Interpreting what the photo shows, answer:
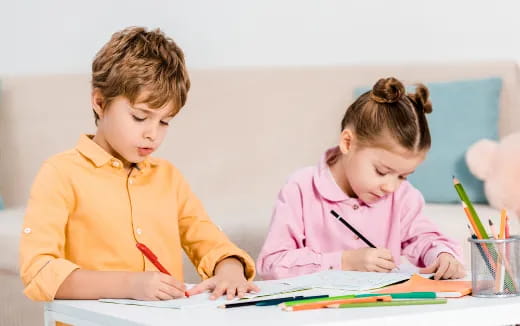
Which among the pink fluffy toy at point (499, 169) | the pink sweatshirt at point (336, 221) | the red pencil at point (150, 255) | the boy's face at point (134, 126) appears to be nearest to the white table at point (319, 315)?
the red pencil at point (150, 255)

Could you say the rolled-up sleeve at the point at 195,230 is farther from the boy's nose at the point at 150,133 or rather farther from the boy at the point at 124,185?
the boy's nose at the point at 150,133

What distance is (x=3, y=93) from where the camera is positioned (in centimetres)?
287

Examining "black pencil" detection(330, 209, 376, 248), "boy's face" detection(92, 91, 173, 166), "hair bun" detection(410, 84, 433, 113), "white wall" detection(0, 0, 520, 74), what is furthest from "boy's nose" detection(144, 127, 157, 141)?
"white wall" detection(0, 0, 520, 74)

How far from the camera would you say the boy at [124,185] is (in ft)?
4.72

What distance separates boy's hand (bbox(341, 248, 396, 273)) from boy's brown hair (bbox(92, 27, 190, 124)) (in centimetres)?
42

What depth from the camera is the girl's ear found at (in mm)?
1795

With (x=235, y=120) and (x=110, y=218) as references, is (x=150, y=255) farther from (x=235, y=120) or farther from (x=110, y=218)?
(x=235, y=120)

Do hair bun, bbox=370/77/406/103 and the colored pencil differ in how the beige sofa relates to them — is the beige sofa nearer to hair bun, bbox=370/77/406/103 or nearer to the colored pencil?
hair bun, bbox=370/77/406/103

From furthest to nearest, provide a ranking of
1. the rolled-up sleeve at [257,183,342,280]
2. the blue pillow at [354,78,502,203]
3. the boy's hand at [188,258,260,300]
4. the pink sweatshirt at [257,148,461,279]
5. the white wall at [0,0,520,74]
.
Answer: the white wall at [0,0,520,74], the blue pillow at [354,78,502,203], the pink sweatshirt at [257,148,461,279], the rolled-up sleeve at [257,183,342,280], the boy's hand at [188,258,260,300]

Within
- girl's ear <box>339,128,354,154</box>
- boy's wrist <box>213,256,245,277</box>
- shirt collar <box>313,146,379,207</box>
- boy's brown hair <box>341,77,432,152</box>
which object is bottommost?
boy's wrist <box>213,256,245,277</box>

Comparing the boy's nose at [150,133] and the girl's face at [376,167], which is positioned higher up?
the boy's nose at [150,133]

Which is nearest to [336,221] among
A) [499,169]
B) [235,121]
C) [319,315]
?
[319,315]

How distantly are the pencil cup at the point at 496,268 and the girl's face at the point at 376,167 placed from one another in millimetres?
441

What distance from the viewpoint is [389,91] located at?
175cm
